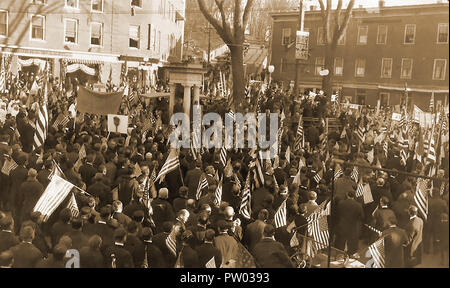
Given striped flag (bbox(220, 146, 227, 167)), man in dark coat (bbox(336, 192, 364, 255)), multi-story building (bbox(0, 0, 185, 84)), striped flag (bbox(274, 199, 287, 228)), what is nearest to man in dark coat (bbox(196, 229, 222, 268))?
striped flag (bbox(274, 199, 287, 228))

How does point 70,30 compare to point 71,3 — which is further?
point 71,3

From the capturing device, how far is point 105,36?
72.6ft

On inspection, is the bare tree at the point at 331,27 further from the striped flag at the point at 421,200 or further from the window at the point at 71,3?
the window at the point at 71,3

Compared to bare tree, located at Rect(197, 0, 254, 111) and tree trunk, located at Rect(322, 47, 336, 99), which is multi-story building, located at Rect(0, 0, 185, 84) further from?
tree trunk, located at Rect(322, 47, 336, 99)

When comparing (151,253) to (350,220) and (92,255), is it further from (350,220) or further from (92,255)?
(350,220)

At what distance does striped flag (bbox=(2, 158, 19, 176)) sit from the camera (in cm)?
1027

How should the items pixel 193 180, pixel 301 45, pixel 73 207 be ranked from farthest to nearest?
pixel 301 45, pixel 193 180, pixel 73 207

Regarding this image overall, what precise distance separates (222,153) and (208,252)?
506 centimetres

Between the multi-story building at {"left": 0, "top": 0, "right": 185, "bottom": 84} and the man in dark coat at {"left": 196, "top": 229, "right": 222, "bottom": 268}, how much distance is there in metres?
13.1

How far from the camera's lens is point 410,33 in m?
11.6

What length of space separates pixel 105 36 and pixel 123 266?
17174 millimetres

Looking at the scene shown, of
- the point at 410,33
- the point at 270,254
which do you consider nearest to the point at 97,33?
the point at 410,33

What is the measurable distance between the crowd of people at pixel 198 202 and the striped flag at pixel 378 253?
0.21 m
